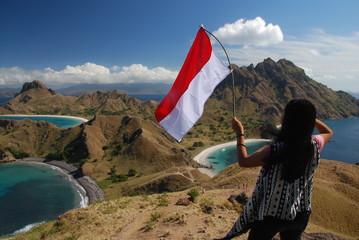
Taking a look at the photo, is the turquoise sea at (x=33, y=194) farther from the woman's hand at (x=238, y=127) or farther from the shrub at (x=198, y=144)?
the woman's hand at (x=238, y=127)

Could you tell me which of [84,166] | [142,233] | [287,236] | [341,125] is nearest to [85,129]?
[84,166]

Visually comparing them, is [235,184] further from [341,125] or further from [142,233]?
[341,125]

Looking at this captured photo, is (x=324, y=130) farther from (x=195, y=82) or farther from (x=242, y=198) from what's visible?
(x=242, y=198)

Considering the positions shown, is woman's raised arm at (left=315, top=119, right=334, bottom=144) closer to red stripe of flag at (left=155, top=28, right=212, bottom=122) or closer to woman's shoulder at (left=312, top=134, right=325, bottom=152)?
woman's shoulder at (left=312, top=134, right=325, bottom=152)

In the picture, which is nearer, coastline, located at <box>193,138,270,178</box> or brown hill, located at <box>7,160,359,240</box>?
brown hill, located at <box>7,160,359,240</box>

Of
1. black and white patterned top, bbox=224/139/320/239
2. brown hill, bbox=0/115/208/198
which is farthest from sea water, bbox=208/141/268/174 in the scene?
black and white patterned top, bbox=224/139/320/239

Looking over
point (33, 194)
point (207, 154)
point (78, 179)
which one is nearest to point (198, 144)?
point (207, 154)
